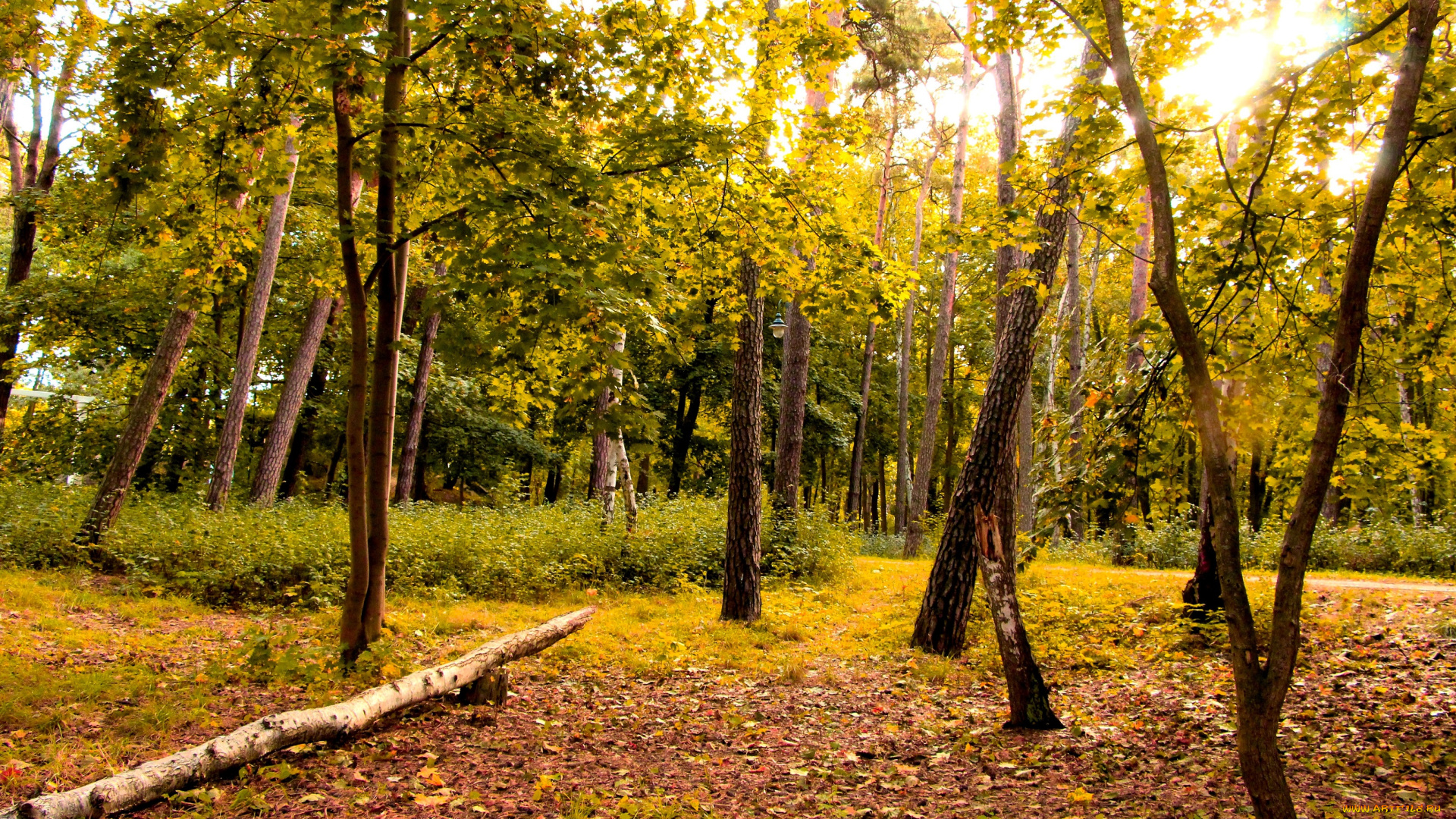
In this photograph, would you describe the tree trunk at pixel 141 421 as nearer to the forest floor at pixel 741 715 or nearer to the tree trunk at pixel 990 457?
the forest floor at pixel 741 715

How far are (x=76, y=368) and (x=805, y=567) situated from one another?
1769 cm

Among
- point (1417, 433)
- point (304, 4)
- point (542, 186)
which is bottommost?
point (1417, 433)

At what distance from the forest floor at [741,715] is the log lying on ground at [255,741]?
4.9 inches

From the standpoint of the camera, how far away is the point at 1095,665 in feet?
22.9

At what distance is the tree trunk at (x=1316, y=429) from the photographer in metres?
2.76

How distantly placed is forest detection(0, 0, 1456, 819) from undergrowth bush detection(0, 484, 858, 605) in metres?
0.08

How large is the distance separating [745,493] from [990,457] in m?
2.88

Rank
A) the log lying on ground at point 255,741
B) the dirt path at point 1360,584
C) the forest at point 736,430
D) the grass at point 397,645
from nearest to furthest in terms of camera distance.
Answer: the log lying on ground at point 255,741, the forest at point 736,430, the grass at point 397,645, the dirt path at point 1360,584

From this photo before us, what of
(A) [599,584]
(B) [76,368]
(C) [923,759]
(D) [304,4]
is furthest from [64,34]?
(B) [76,368]

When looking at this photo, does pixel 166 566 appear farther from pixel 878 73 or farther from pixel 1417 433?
pixel 878 73

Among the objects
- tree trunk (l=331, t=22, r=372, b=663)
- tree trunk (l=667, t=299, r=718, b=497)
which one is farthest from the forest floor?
tree trunk (l=667, t=299, r=718, b=497)

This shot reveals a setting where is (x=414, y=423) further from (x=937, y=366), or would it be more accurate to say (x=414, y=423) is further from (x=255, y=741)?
(x=255, y=741)

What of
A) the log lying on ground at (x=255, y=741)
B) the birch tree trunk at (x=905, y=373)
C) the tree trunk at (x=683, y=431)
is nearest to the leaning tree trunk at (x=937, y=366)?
the birch tree trunk at (x=905, y=373)

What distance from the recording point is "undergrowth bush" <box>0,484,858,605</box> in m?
9.08
